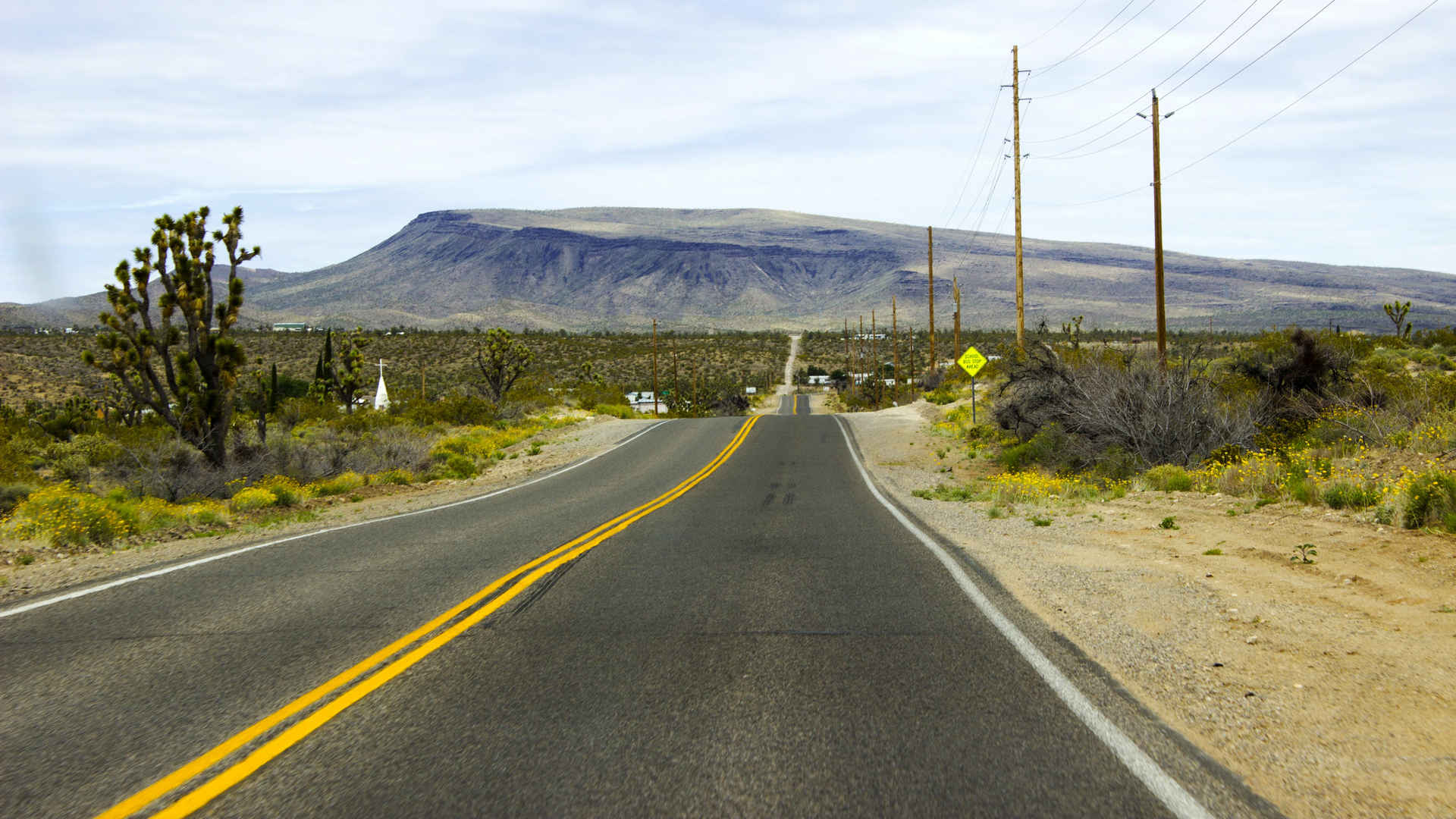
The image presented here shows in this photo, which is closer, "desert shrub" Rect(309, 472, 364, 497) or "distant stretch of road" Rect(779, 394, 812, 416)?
"desert shrub" Rect(309, 472, 364, 497)

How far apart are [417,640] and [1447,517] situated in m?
9.44

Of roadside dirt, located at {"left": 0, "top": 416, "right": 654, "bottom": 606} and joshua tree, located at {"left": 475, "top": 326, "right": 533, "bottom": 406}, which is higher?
joshua tree, located at {"left": 475, "top": 326, "right": 533, "bottom": 406}

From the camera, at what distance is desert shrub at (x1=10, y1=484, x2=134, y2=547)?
1175cm

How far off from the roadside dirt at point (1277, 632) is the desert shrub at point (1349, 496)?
295 mm

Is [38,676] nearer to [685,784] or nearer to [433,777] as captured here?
[433,777]

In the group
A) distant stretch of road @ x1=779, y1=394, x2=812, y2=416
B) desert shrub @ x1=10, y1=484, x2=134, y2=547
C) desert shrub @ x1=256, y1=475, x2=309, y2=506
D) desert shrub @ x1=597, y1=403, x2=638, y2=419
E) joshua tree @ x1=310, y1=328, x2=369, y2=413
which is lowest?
distant stretch of road @ x1=779, y1=394, x2=812, y2=416

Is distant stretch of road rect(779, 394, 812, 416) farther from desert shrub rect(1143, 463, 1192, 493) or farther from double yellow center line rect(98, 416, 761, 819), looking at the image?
double yellow center line rect(98, 416, 761, 819)

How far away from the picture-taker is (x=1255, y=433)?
1680 centimetres

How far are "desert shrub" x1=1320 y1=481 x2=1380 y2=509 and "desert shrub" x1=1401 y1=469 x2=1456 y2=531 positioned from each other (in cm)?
92

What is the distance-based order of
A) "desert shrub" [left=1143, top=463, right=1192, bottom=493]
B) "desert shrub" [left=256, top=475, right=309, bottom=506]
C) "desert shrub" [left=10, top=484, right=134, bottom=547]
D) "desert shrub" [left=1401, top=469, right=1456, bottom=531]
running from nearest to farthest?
"desert shrub" [left=1401, top=469, right=1456, bottom=531] → "desert shrub" [left=10, top=484, right=134, bottom=547] → "desert shrub" [left=1143, top=463, right=1192, bottom=493] → "desert shrub" [left=256, top=475, right=309, bottom=506]

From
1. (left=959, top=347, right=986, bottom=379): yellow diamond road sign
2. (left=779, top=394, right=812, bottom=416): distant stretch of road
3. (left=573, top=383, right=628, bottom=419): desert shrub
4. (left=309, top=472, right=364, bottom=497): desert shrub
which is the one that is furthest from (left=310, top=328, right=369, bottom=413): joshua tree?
(left=959, top=347, right=986, bottom=379): yellow diamond road sign

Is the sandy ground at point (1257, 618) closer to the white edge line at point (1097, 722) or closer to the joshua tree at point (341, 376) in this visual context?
the white edge line at point (1097, 722)

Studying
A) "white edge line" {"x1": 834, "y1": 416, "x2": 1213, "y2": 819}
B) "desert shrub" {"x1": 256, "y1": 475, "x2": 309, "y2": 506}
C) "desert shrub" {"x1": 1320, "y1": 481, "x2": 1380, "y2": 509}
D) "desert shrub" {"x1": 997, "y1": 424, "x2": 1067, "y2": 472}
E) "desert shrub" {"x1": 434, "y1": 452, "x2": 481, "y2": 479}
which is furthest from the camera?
"desert shrub" {"x1": 434, "y1": 452, "x2": 481, "y2": 479}

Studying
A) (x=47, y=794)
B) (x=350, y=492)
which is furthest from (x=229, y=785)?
(x=350, y=492)
